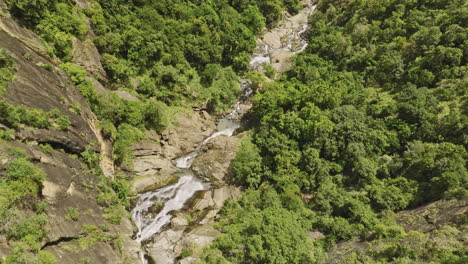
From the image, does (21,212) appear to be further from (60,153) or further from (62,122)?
(62,122)

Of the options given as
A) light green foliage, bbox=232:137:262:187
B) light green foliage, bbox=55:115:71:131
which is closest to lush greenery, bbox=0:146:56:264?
light green foliage, bbox=55:115:71:131

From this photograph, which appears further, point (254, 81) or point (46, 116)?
point (254, 81)

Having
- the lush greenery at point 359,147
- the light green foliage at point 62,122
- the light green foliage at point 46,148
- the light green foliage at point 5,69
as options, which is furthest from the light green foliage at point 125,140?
the lush greenery at point 359,147

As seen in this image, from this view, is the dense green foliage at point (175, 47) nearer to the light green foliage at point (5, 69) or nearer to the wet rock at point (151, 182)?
the wet rock at point (151, 182)

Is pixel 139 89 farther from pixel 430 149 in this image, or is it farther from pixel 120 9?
pixel 430 149

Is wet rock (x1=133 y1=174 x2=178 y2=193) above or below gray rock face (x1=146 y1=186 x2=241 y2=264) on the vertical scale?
above

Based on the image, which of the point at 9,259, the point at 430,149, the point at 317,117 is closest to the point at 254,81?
the point at 317,117

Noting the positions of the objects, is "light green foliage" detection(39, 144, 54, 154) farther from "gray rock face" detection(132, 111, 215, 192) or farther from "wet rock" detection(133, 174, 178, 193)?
"gray rock face" detection(132, 111, 215, 192)
